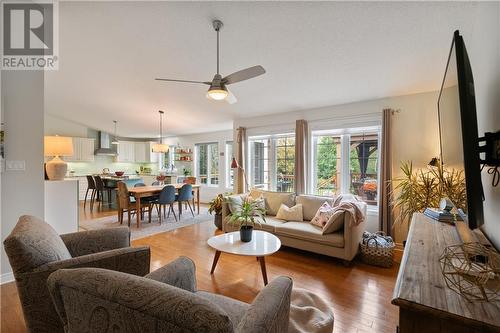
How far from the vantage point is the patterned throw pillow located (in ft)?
10.7

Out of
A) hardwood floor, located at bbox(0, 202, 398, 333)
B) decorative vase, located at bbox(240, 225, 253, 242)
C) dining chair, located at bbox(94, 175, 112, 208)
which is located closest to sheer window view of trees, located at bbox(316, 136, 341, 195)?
hardwood floor, located at bbox(0, 202, 398, 333)

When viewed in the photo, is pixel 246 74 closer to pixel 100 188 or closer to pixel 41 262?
pixel 41 262

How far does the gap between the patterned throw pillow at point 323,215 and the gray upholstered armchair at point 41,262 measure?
2471mm

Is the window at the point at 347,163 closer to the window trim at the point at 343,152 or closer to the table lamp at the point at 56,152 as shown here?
the window trim at the point at 343,152

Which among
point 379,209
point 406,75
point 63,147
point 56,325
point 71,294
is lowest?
point 56,325

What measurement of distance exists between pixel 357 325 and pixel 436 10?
277 cm

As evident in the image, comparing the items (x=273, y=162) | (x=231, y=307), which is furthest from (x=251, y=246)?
(x=273, y=162)

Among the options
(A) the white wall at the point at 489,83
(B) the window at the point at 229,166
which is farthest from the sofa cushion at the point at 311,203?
(B) the window at the point at 229,166

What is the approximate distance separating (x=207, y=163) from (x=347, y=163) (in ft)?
15.3

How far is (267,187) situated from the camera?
203 inches

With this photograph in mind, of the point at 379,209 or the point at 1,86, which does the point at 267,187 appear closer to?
the point at 379,209

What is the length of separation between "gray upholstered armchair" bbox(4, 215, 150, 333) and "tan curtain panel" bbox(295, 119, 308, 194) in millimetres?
3278

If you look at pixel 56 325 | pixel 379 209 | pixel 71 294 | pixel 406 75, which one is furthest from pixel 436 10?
pixel 56 325

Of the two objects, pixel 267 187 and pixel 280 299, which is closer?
pixel 280 299
